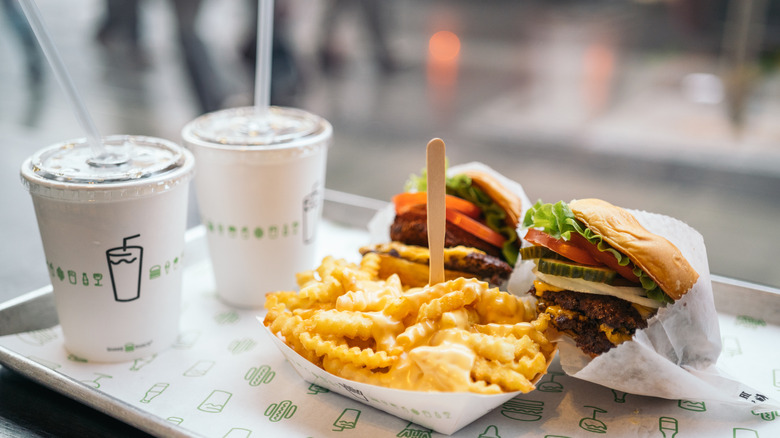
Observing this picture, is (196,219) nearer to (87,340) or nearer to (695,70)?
(87,340)

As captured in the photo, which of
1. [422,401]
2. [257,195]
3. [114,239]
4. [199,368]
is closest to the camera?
[422,401]

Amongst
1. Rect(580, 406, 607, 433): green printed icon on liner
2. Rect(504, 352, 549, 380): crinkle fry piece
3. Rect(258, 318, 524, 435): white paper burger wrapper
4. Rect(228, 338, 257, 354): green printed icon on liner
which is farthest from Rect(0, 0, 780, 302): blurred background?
Rect(258, 318, 524, 435): white paper burger wrapper

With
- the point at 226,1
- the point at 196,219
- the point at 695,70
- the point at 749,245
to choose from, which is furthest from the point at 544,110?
the point at 226,1

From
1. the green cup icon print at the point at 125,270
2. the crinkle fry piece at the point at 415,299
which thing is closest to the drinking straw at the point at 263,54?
the green cup icon print at the point at 125,270

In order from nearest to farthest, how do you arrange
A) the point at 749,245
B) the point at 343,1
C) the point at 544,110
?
the point at 749,245
the point at 544,110
the point at 343,1

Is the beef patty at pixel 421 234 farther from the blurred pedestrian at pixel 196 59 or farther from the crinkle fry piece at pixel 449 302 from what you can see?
the blurred pedestrian at pixel 196 59

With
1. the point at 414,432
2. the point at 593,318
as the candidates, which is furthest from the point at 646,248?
the point at 414,432

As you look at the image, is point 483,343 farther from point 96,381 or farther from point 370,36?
point 370,36
